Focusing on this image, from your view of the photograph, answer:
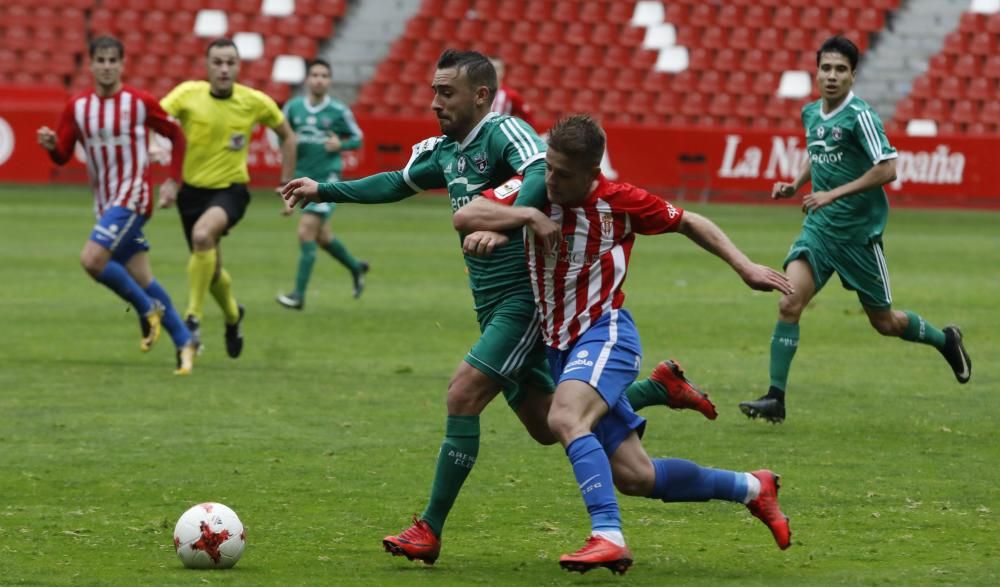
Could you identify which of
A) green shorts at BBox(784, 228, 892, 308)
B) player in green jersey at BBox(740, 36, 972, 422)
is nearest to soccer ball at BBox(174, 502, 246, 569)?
player in green jersey at BBox(740, 36, 972, 422)

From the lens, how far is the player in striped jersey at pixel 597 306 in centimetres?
550

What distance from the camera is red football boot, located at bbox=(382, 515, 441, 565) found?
581 centimetres

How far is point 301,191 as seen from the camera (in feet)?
20.9

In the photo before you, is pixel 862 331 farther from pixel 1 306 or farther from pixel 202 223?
pixel 1 306

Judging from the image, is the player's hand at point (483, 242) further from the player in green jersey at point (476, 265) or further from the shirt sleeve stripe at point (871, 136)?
the shirt sleeve stripe at point (871, 136)

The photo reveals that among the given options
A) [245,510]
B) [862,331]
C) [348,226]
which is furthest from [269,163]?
[245,510]

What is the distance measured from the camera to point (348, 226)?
2319 cm

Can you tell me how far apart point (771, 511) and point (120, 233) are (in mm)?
6688

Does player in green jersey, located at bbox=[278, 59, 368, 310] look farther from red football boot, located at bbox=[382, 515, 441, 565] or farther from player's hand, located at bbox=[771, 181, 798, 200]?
red football boot, located at bbox=[382, 515, 441, 565]

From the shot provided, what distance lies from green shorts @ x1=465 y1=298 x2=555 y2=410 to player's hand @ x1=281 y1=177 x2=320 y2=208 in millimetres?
842

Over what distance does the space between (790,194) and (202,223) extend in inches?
172

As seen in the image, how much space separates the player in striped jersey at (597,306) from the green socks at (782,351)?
10.9ft

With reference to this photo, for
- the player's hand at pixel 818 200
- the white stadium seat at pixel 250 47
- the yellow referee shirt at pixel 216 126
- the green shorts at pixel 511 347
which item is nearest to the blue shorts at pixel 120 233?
the yellow referee shirt at pixel 216 126

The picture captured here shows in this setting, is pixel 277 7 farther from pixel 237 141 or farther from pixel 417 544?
pixel 417 544
